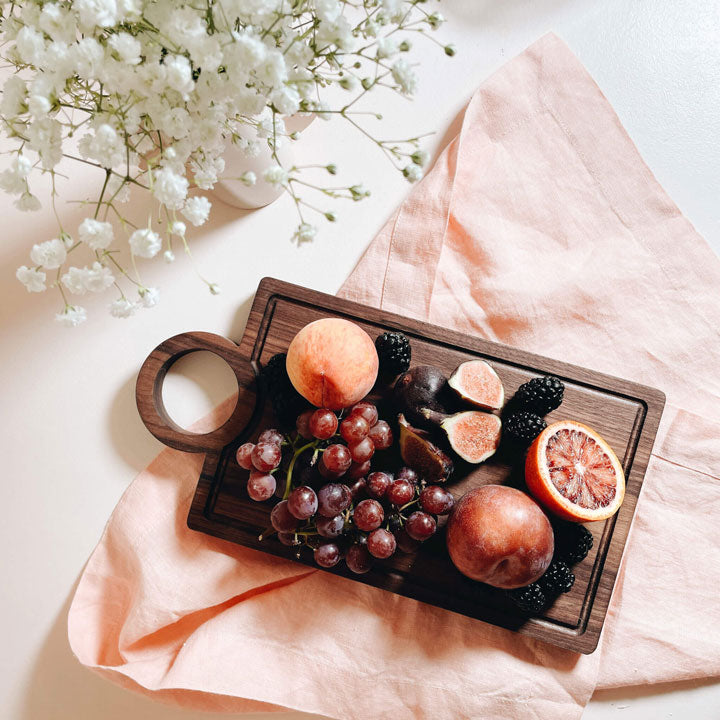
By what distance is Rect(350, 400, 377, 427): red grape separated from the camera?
49.6 inches

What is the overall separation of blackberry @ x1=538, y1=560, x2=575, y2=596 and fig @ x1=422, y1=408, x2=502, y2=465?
26cm

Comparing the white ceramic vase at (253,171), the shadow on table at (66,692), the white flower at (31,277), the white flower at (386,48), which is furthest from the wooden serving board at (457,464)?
the white flower at (386,48)

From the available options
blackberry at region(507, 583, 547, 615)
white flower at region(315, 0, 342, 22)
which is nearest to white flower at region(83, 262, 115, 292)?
white flower at region(315, 0, 342, 22)

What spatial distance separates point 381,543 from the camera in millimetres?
1229

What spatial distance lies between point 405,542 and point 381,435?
9.0 inches

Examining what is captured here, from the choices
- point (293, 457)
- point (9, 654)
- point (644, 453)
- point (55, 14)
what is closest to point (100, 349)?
point (293, 457)

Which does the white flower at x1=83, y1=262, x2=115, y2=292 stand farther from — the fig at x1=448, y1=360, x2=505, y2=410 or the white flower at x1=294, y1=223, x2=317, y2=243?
the fig at x1=448, y1=360, x2=505, y2=410

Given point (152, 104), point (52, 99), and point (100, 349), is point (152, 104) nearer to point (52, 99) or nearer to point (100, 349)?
point (52, 99)

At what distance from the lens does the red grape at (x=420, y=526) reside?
1.24m

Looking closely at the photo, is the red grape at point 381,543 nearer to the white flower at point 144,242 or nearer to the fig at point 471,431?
the fig at point 471,431

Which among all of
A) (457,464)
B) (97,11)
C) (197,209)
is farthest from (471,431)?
(97,11)

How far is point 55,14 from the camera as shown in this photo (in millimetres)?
695

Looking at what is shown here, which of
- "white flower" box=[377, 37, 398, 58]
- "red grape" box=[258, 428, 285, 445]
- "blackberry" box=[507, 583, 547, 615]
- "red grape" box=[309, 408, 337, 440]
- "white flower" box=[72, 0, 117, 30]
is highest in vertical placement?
"white flower" box=[377, 37, 398, 58]

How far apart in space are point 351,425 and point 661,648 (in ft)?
2.90
